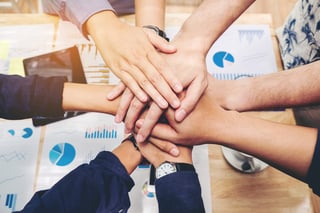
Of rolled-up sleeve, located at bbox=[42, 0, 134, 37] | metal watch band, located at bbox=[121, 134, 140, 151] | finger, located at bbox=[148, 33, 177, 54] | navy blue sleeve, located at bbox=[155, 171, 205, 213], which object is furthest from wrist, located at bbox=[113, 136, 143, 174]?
rolled-up sleeve, located at bbox=[42, 0, 134, 37]

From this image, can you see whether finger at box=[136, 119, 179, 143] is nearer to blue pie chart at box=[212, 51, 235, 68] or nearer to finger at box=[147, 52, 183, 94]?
finger at box=[147, 52, 183, 94]

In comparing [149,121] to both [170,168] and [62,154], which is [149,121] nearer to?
[170,168]

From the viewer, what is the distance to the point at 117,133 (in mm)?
954

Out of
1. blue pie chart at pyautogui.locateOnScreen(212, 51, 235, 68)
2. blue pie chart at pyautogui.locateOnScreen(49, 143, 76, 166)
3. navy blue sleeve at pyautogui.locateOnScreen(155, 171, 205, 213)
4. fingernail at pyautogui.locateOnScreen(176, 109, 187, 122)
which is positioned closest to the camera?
navy blue sleeve at pyautogui.locateOnScreen(155, 171, 205, 213)

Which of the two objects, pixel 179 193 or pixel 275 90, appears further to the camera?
pixel 275 90

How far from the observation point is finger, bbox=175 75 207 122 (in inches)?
31.3

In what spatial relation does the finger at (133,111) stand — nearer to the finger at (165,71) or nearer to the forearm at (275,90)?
the finger at (165,71)

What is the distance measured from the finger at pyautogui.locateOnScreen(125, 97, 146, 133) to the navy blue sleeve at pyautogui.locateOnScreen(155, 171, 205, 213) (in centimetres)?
17

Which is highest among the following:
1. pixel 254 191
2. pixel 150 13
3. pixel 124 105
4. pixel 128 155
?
pixel 150 13

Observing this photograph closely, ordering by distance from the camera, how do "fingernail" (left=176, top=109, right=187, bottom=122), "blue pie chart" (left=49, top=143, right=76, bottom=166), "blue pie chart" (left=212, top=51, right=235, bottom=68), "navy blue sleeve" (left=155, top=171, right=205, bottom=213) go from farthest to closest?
"blue pie chart" (left=212, top=51, right=235, bottom=68) → "blue pie chart" (left=49, top=143, right=76, bottom=166) → "fingernail" (left=176, top=109, right=187, bottom=122) → "navy blue sleeve" (left=155, top=171, right=205, bottom=213)

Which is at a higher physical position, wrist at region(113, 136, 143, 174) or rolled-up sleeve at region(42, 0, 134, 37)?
rolled-up sleeve at region(42, 0, 134, 37)

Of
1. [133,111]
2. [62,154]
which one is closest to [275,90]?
[133,111]

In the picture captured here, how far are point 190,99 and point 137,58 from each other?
0.19 metres

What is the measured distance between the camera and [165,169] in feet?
2.53
